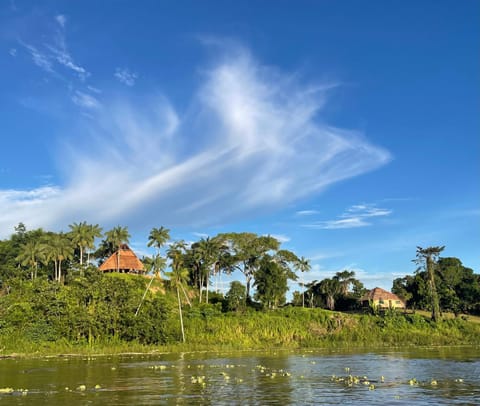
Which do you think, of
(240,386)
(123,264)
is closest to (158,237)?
(123,264)

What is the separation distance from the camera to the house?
12112cm

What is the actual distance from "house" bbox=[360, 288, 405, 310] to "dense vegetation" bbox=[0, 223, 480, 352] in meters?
4.80

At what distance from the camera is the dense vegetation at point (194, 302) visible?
67500 millimetres

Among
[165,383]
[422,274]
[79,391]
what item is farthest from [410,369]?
[422,274]

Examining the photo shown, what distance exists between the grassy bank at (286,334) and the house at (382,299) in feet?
71.4

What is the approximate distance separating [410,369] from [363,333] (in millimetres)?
52193

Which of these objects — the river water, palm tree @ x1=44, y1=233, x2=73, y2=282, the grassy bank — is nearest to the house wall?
the grassy bank

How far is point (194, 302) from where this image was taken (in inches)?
3898

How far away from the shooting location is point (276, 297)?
9412cm

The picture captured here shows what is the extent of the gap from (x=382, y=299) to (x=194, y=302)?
49441mm

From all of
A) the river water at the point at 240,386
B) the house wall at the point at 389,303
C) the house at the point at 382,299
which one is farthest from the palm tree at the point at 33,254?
the house wall at the point at 389,303

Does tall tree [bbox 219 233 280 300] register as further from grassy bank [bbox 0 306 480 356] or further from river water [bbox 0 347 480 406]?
river water [bbox 0 347 480 406]

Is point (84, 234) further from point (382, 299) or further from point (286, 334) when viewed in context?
point (382, 299)

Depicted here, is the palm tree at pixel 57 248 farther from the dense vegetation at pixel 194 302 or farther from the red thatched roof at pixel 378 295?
the red thatched roof at pixel 378 295
